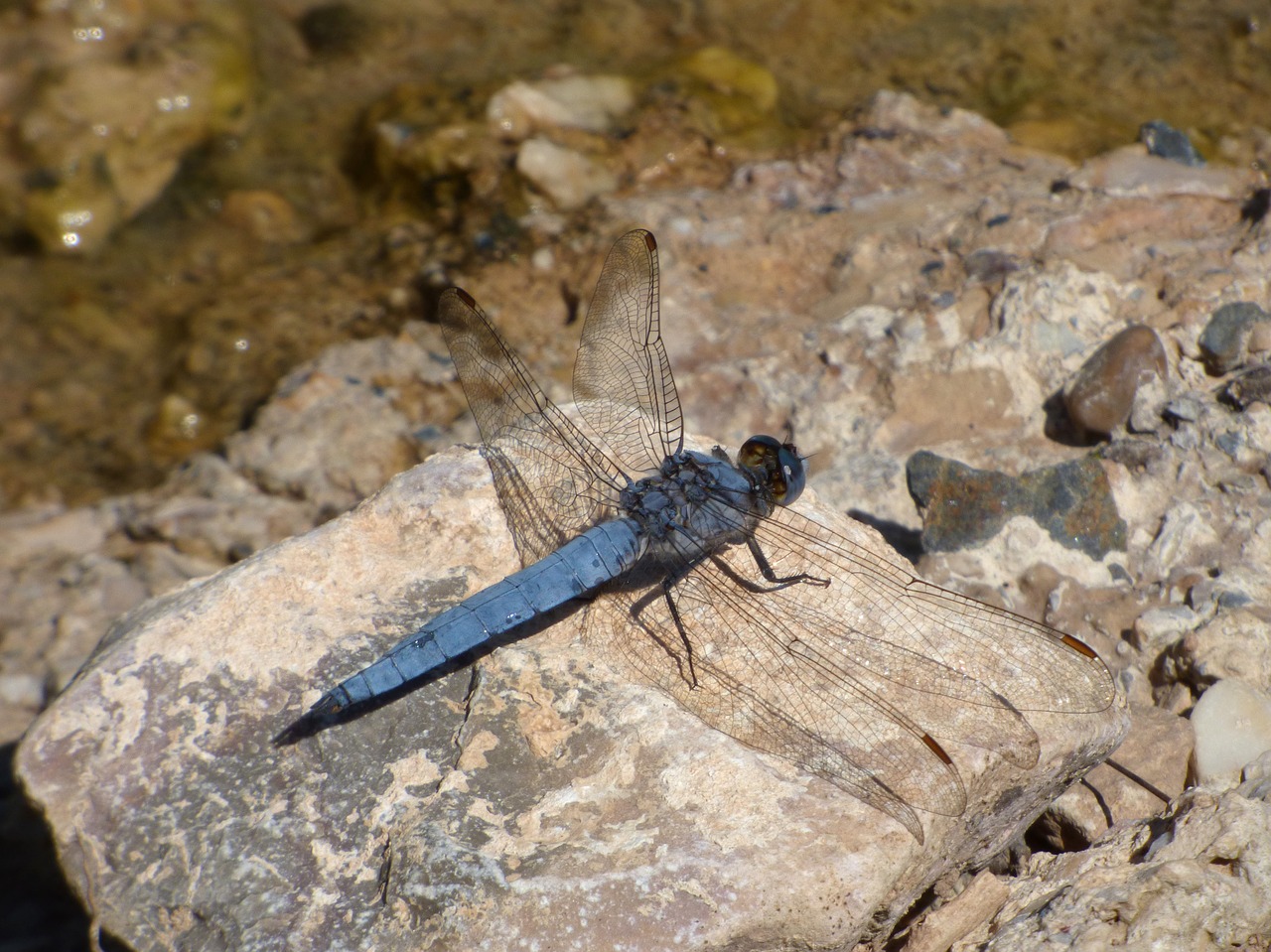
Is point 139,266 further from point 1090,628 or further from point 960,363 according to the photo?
point 1090,628

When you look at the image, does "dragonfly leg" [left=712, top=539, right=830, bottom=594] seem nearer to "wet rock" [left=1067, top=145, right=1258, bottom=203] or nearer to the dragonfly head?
the dragonfly head

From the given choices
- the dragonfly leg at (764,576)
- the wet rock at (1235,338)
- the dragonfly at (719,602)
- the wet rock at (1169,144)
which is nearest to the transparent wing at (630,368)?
the dragonfly at (719,602)

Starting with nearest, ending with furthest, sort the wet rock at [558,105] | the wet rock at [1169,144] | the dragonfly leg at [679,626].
→ the dragonfly leg at [679,626], the wet rock at [1169,144], the wet rock at [558,105]

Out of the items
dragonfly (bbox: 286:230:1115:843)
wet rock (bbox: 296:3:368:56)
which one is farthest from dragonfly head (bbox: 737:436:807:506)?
wet rock (bbox: 296:3:368:56)

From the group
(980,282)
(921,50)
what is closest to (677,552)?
(980,282)

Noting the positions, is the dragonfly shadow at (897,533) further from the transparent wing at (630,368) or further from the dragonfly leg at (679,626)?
the dragonfly leg at (679,626)

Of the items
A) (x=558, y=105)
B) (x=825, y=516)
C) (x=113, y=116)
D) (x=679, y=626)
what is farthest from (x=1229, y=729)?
(x=113, y=116)
